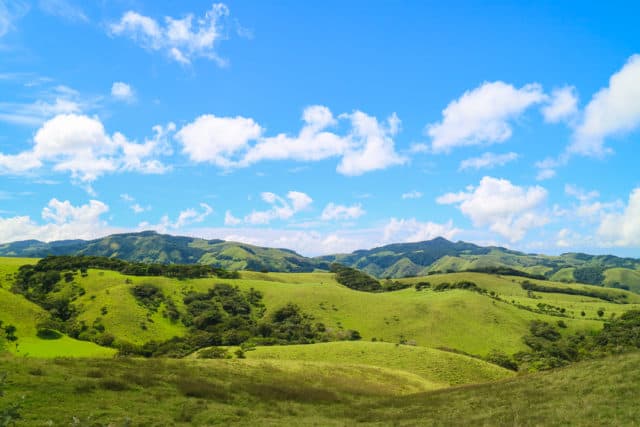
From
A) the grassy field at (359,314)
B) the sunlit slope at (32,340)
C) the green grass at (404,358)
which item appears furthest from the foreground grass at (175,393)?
the grassy field at (359,314)

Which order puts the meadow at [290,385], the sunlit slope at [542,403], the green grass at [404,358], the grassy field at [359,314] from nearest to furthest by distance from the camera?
the sunlit slope at [542,403], the meadow at [290,385], the green grass at [404,358], the grassy field at [359,314]

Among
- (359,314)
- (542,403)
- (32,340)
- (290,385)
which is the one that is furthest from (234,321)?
(542,403)

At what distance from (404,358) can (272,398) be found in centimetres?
4446

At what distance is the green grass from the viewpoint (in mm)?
70062

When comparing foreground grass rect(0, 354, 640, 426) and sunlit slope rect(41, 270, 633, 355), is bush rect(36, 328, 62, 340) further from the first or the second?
foreground grass rect(0, 354, 640, 426)

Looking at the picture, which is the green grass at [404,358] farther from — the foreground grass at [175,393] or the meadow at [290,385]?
the foreground grass at [175,393]

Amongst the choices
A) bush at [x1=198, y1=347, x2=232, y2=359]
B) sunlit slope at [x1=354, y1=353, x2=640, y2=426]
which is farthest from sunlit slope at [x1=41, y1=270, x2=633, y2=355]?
sunlit slope at [x1=354, y1=353, x2=640, y2=426]

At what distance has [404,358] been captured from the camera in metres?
75.5

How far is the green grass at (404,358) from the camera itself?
70062mm

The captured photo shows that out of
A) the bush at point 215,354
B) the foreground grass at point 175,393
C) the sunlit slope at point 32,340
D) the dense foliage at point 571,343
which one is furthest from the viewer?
the dense foliage at point 571,343

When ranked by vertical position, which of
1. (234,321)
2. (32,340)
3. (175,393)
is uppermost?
(175,393)

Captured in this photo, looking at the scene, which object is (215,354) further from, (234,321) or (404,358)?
(234,321)

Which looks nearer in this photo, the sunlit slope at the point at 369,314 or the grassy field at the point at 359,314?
the grassy field at the point at 359,314

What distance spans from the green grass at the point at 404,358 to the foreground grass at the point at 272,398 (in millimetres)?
25609
